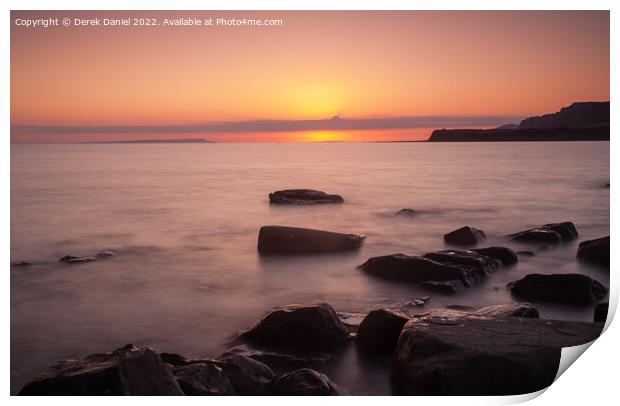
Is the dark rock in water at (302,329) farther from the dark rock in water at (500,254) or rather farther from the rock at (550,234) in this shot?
the rock at (550,234)

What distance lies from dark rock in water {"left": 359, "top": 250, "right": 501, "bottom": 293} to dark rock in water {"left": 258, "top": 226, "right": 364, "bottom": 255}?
3.47 ft

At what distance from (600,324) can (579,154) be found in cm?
1773

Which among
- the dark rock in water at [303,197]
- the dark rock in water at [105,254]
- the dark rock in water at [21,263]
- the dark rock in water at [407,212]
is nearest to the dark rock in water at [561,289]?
the dark rock in water at [105,254]

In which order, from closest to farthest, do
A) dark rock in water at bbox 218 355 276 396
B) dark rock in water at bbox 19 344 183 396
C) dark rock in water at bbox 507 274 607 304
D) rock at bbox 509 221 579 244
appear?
1. dark rock in water at bbox 19 344 183 396
2. dark rock in water at bbox 218 355 276 396
3. dark rock in water at bbox 507 274 607 304
4. rock at bbox 509 221 579 244

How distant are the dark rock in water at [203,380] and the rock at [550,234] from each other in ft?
21.3

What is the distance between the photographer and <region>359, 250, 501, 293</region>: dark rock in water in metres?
6.86

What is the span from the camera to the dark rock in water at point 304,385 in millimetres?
4254

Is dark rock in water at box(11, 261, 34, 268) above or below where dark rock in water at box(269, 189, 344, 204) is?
below

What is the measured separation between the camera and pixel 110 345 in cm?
554

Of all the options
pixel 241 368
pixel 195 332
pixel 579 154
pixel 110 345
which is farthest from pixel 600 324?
pixel 579 154

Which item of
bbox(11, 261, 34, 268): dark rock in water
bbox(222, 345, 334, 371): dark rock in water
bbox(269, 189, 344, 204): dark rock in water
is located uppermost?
bbox(269, 189, 344, 204): dark rock in water

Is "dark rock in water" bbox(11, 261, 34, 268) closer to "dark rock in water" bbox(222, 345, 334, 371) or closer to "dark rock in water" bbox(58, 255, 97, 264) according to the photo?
"dark rock in water" bbox(58, 255, 97, 264)

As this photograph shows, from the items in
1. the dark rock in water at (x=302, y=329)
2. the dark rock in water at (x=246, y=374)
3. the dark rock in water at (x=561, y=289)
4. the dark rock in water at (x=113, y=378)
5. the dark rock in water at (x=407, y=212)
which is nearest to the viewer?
the dark rock in water at (x=113, y=378)

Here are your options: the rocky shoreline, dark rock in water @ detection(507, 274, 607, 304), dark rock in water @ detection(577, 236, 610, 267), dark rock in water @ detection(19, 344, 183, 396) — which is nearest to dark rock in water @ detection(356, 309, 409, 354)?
the rocky shoreline
